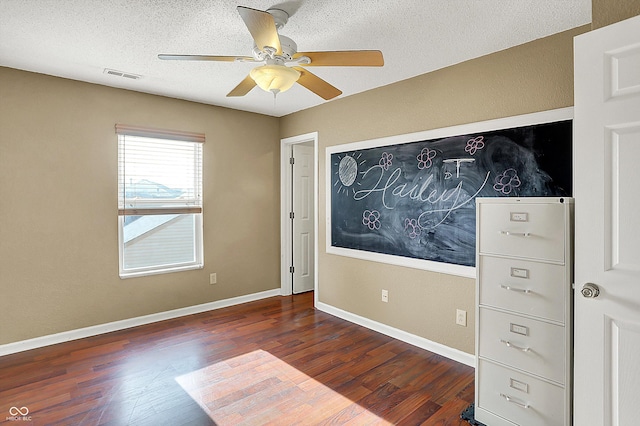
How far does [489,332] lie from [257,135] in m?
3.59

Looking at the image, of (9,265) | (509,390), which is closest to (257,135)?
(9,265)

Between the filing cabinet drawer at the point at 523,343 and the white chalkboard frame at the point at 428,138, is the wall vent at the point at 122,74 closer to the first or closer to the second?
the white chalkboard frame at the point at 428,138

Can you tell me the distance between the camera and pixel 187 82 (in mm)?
3461

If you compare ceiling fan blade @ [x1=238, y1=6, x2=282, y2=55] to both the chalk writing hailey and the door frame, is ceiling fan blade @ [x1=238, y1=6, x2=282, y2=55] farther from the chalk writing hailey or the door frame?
the door frame

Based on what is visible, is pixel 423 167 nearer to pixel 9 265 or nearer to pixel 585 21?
pixel 585 21

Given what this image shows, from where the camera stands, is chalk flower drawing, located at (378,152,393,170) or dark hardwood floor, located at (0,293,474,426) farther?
chalk flower drawing, located at (378,152,393,170)

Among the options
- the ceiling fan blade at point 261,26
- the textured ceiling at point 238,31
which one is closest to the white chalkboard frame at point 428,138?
the textured ceiling at point 238,31

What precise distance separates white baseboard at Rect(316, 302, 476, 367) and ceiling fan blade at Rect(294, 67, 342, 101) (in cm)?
226

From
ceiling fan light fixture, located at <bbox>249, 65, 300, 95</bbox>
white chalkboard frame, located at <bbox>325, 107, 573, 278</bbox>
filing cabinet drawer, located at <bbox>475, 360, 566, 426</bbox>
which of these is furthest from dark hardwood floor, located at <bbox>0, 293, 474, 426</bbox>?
ceiling fan light fixture, located at <bbox>249, 65, 300, 95</bbox>

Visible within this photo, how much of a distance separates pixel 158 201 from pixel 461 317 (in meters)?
3.22

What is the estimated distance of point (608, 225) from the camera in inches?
58.1

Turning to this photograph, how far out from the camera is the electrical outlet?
2.94m

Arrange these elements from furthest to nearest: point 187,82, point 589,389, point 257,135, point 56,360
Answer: point 257,135 < point 187,82 < point 56,360 < point 589,389

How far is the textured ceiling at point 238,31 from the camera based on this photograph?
6.83 ft
